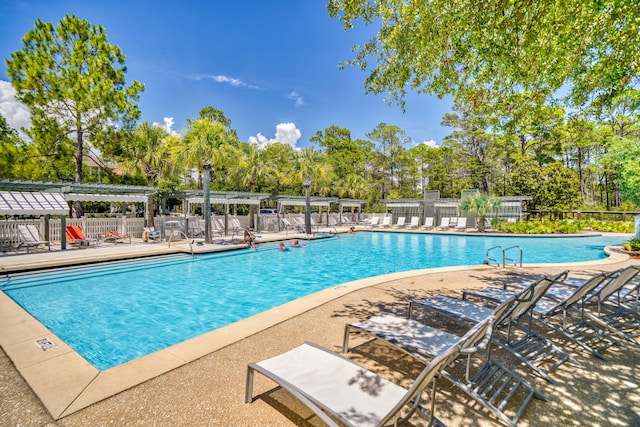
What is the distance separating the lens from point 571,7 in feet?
13.8

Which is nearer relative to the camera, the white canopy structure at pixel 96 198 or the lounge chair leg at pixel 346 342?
the lounge chair leg at pixel 346 342

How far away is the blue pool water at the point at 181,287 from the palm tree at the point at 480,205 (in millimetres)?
5807

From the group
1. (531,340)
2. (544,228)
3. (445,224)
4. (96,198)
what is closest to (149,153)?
(96,198)

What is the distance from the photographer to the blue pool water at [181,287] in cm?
523

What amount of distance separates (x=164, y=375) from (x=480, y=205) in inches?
849

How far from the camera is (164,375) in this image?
294 cm

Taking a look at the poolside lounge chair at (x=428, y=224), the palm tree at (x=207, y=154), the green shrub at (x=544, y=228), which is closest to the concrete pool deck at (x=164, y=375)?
the palm tree at (x=207, y=154)

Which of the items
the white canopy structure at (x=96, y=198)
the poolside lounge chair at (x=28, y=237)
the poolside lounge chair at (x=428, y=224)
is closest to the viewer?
the poolside lounge chair at (x=28, y=237)

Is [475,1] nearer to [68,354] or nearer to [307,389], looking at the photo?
[307,389]

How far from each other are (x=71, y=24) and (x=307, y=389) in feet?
88.7

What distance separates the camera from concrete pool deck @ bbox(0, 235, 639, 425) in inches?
92.9

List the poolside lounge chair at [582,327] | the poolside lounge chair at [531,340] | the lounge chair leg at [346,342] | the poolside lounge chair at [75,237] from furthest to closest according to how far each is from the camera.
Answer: the poolside lounge chair at [75,237], the poolside lounge chair at [582,327], the lounge chair leg at [346,342], the poolside lounge chair at [531,340]

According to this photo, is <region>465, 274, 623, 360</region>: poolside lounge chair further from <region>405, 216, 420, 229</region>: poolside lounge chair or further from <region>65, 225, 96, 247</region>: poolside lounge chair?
<region>405, 216, 420, 229</region>: poolside lounge chair

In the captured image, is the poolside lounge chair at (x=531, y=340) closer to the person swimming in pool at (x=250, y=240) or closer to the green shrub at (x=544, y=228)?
the person swimming in pool at (x=250, y=240)
